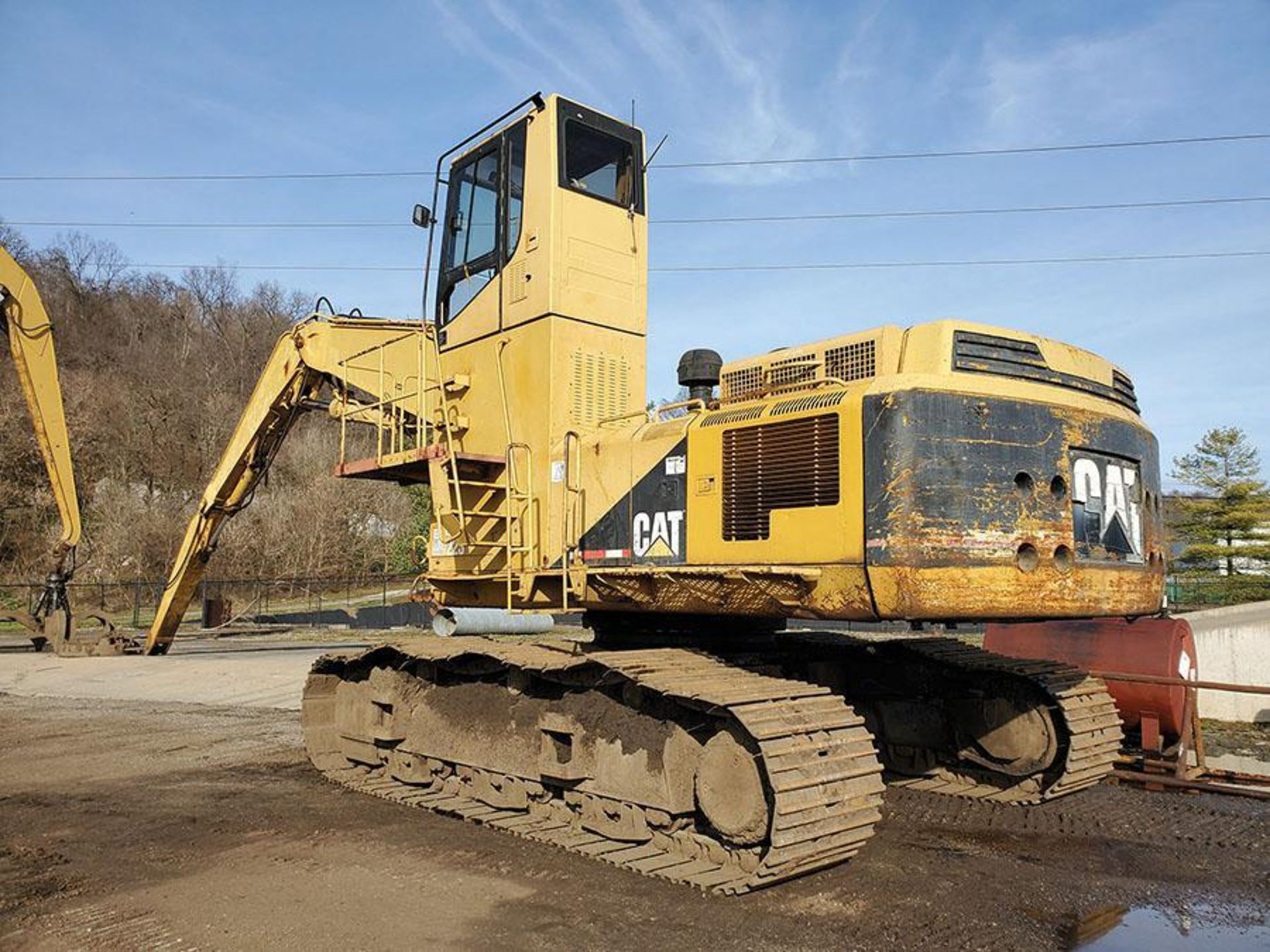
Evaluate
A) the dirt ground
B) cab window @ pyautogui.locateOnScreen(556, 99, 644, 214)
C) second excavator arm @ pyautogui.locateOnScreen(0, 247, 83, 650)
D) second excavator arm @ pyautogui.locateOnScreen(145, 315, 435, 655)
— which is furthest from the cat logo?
second excavator arm @ pyautogui.locateOnScreen(0, 247, 83, 650)

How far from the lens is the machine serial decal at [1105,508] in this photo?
5.50 metres

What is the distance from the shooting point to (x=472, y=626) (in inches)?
738

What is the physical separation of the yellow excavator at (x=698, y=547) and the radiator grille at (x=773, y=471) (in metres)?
0.02

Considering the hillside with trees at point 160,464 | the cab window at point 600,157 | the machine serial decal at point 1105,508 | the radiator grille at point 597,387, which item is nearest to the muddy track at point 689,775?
the machine serial decal at point 1105,508

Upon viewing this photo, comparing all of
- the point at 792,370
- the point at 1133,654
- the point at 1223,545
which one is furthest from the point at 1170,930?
the point at 1223,545

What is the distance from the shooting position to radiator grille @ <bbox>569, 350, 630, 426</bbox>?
736 cm

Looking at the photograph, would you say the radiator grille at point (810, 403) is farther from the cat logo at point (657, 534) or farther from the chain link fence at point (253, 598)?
the chain link fence at point (253, 598)

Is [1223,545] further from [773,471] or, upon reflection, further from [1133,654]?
[773,471]

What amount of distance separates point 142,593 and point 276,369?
2745 centimetres

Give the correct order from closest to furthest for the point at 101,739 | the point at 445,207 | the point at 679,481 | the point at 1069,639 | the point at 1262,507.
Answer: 1. the point at 679,481
2. the point at 445,207
3. the point at 1069,639
4. the point at 101,739
5. the point at 1262,507

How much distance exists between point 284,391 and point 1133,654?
8.73 metres

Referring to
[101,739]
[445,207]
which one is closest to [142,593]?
[101,739]

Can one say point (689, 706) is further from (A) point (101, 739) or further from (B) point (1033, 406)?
(A) point (101, 739)

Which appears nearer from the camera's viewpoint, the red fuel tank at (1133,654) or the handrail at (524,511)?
the handrail at (524,511)
